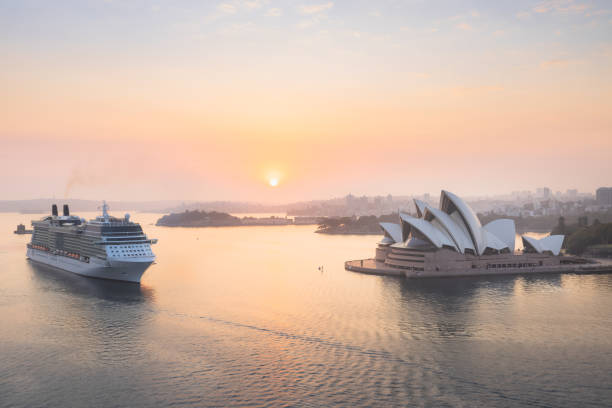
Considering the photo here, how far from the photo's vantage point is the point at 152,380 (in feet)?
65.6

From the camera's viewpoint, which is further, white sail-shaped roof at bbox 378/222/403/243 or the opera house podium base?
white sail-shaped roof at bbox 378/222/403/243

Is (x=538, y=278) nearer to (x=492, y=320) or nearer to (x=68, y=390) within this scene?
(x=492, y=320)

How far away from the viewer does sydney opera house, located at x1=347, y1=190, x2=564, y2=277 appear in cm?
4609

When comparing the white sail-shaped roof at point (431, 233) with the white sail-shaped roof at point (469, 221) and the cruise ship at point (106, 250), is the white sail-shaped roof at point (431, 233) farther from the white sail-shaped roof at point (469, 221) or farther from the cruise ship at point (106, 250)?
the cruise ship at point (106, 250)

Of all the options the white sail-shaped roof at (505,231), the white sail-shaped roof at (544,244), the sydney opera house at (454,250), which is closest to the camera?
the sydney opera house at (454,250)

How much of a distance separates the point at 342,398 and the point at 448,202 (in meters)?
34.6

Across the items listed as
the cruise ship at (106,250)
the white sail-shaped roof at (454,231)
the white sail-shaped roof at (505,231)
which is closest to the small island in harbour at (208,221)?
the cruise ship at (106,250)

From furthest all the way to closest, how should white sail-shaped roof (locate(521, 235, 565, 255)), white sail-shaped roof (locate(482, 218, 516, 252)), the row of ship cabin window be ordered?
white sail-shaped roof (locate(482, 218, 516, 252)) < white sail-shaped roof (locate(521, 235, 565, 255)) < the row of ship cabin window

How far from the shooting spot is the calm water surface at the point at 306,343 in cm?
1875

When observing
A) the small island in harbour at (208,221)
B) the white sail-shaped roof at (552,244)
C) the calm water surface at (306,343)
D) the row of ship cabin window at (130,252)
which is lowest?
the calm water surface at (306,343)

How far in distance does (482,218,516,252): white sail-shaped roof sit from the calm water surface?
8001mm

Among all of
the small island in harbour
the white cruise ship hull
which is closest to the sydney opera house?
the white cruise ship hull

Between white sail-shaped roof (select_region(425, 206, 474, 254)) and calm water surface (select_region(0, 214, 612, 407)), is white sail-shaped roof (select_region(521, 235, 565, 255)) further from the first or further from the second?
calm water surface (select_region(0, 214, 612, 407))

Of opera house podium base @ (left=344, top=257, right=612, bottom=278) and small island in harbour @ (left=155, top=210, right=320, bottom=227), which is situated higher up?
small island in harbour @ (left=155, top=210, right=320, bottom=227)
